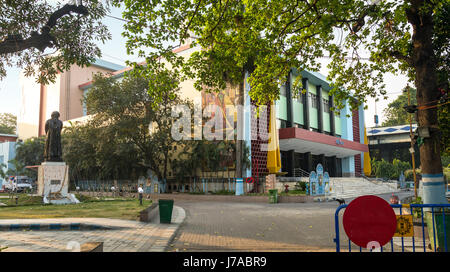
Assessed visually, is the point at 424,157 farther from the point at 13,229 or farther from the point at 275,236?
the point at 13,229

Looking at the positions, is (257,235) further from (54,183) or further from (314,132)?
(314,132)

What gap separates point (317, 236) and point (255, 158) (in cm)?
1767

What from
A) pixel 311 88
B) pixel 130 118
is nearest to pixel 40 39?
pixel 130 118

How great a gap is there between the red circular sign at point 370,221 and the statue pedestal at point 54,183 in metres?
17.6

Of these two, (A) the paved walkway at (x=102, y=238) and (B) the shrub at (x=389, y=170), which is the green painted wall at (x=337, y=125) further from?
(A) the paved walkway at (x=102, y=238)

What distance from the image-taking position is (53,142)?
62.7 feet

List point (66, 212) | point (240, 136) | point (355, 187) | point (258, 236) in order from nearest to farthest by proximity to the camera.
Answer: point (258, 236) → point (66, 212) → point (240, 136) → point (355, 187)

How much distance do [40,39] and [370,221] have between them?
7114 millimetres

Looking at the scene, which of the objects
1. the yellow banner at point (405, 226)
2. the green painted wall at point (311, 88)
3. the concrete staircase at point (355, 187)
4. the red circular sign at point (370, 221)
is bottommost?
the concrete staircase at point (355, 187)

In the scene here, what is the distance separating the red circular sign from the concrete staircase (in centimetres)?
1997

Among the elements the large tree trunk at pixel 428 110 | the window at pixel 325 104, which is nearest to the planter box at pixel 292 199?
the large tree trunk at pixel 428 110

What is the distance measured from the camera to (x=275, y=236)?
8633 millimetres

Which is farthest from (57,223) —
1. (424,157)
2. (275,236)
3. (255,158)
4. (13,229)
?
(255,158)

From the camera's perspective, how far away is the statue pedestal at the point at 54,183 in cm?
1788
